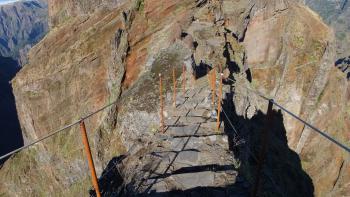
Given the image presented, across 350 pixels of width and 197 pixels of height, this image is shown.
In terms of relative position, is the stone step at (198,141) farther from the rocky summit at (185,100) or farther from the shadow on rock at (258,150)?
the shadow on rock at (258,150)

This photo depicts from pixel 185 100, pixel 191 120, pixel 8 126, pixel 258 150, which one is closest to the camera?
pixel 191 120

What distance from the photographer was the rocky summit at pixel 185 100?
9.38 m

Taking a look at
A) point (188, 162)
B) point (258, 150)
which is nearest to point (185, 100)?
point (258, 150)

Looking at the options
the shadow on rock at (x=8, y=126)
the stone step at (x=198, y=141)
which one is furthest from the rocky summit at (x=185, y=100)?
the shadow on rock at (x=8, y=126)

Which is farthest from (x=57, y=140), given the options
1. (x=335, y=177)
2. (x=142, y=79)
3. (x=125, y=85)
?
(x=335, y=177)

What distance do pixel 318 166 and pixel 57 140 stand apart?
35.5 m

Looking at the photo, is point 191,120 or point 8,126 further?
point 8,126

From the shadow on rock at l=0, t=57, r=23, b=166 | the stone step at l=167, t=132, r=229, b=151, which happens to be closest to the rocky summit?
the stone step at l=167, t=132, r=229, b=151

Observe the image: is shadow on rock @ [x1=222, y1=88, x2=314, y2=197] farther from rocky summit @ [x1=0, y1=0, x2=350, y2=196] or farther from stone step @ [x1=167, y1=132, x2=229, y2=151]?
stone step @ [x1=167, y1=132, x2=229, y2=151]

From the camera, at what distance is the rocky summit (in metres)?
9.38

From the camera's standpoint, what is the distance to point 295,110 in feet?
129

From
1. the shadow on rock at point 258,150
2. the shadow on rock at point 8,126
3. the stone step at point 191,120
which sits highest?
the stone step at point 191,120

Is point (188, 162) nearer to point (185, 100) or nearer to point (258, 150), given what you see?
point (185, 100)

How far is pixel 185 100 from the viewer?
45.2ft
